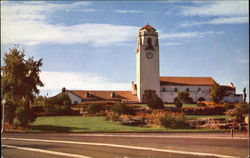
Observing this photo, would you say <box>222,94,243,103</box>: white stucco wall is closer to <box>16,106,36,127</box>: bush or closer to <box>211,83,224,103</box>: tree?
<box>211,83,224,103</box>: tree

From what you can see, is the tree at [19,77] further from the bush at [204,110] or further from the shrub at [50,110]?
the bush at [204,110]

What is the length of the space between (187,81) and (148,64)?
1629 centimetres

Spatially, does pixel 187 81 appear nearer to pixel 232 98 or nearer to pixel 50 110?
pixel 232 98

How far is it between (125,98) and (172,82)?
17190 millimetres

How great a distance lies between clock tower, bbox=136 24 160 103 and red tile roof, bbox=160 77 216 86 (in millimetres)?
7626

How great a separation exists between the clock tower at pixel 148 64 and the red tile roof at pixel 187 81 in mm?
7626

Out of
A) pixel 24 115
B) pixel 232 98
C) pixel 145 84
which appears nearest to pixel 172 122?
pixel 24 115

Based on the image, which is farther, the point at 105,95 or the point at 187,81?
the point at 187,81

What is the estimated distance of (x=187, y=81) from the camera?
301 feet

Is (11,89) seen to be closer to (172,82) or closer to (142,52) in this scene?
(142,52)

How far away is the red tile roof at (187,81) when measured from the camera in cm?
8956

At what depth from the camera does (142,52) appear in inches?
3260

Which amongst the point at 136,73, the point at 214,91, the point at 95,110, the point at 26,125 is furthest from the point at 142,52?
the point at 26,125

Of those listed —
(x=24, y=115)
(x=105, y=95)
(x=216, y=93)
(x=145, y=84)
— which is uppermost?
(x=145, y=84)
